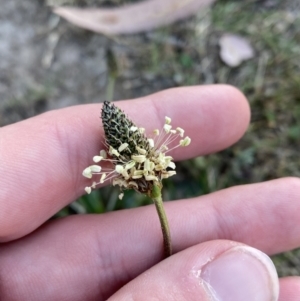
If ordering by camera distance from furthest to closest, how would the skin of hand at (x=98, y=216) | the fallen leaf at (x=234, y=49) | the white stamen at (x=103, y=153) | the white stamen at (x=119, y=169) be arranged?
the fallen leaf at (x=234, y=49), the skin of hand at (x=98, y=216), the white stamen at (x=103, y=153), the white stamen at (x=119, y=169)

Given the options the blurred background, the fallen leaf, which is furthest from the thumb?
the fallen leaf

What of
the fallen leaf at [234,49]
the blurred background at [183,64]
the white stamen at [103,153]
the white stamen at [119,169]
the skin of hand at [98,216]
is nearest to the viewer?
the white stamen at [119,169]

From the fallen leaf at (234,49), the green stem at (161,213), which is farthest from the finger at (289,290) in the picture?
the fallen leaf at (234,49)

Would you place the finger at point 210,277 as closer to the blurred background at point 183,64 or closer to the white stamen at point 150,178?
the white stamen at point 150,178

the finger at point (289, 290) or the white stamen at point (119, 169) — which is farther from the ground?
the white stamen at point (119, 169)

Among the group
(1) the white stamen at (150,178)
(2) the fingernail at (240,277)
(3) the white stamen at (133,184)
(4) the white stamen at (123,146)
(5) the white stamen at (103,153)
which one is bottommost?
(2) the fingernail at (240,277)

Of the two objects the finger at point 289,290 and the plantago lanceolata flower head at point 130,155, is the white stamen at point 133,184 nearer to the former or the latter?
the plantago lanceolata flower head at point 130,155

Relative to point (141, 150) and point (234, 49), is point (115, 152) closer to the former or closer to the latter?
point (141, 150)

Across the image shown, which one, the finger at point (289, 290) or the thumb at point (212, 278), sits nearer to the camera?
the thumb at point (212, 278)
